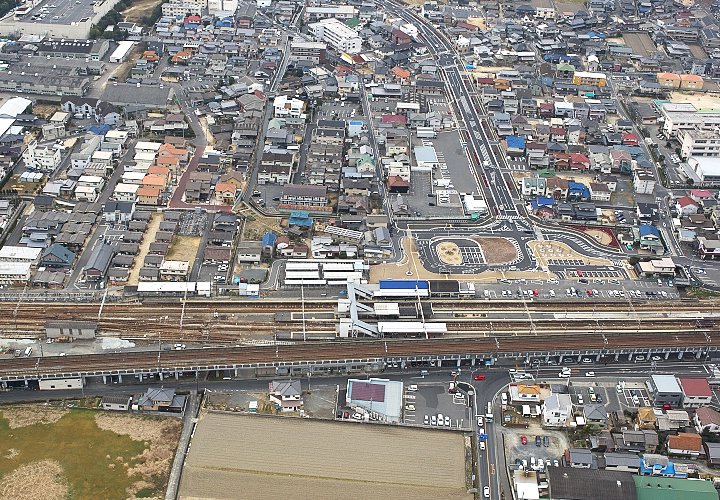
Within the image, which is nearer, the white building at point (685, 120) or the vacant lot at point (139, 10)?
the white building at point (685, 120)

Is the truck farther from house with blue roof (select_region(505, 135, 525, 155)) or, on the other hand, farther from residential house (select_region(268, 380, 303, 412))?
residential house (select_region(268, 380, 303, 412))

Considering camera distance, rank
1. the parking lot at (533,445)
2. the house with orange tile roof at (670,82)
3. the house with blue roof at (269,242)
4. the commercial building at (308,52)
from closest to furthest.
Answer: the parking lot at (533,445), the house with blue roof at (269,242), the house with orange tile roof at (670,82), the commercial building at (308,52)

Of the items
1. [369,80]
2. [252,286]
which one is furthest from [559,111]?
[252,286]

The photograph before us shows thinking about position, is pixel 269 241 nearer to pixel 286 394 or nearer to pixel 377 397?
pixel 286 394

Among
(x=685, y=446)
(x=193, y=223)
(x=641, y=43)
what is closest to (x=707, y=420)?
(x=685, y=446)

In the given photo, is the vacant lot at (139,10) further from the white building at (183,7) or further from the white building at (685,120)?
the white building at (685,120)

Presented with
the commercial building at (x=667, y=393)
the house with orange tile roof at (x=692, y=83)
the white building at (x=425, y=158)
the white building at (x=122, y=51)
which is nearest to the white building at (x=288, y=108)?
the white building at (x=425, y=158)
